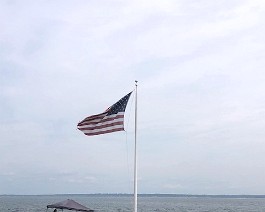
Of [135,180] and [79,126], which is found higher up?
[79,126]

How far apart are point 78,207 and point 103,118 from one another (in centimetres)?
688

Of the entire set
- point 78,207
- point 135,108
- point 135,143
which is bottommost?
point 78,207

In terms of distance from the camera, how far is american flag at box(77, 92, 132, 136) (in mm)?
14945

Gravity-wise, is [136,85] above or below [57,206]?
above

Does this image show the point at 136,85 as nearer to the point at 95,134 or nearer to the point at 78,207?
the point at 95,134

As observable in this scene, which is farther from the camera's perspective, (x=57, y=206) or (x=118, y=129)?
(x=57, y=206)

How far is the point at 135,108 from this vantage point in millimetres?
15344

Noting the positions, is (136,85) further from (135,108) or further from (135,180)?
(135,180)

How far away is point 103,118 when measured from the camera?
15.0 metres

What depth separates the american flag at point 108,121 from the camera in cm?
1495

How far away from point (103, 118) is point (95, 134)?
610 millimetres

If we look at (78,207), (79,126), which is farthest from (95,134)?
(78,207)

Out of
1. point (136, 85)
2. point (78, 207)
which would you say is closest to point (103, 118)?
point (136, 85)

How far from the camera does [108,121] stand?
15.0m
